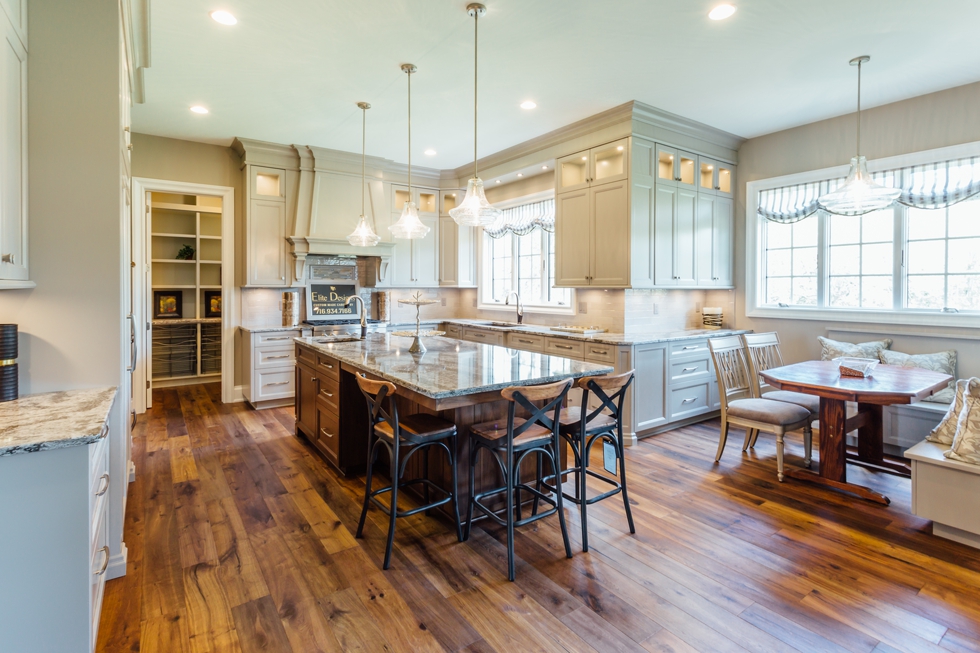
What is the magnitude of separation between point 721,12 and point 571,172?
2250mm

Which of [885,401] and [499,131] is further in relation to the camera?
[499,131]

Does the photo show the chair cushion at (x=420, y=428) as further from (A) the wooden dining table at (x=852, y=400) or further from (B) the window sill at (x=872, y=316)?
(B) the window sill at (x=872, y=316)

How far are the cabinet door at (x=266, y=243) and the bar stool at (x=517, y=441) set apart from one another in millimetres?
3939

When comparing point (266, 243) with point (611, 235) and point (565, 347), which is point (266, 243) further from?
point (611, 235)

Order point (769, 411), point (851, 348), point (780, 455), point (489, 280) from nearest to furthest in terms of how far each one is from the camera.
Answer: point (780, 455)
point (769, 411)
point (851, 348)
point (489, 280)

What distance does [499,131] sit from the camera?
5098 millimetres

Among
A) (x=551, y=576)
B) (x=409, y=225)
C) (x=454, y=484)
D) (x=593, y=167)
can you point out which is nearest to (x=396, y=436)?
(x=454, y=484)

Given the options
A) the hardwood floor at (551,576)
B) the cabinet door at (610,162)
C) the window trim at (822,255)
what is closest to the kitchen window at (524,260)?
the cabinet door at (610,162)

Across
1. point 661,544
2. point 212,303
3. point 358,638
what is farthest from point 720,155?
point 212,303

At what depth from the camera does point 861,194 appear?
3270 mm

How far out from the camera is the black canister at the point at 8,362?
6.29ft

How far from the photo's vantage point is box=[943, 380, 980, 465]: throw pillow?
2.50 meters

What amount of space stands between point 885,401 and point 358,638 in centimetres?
298

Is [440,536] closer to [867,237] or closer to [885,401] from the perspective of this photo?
[885,401]
